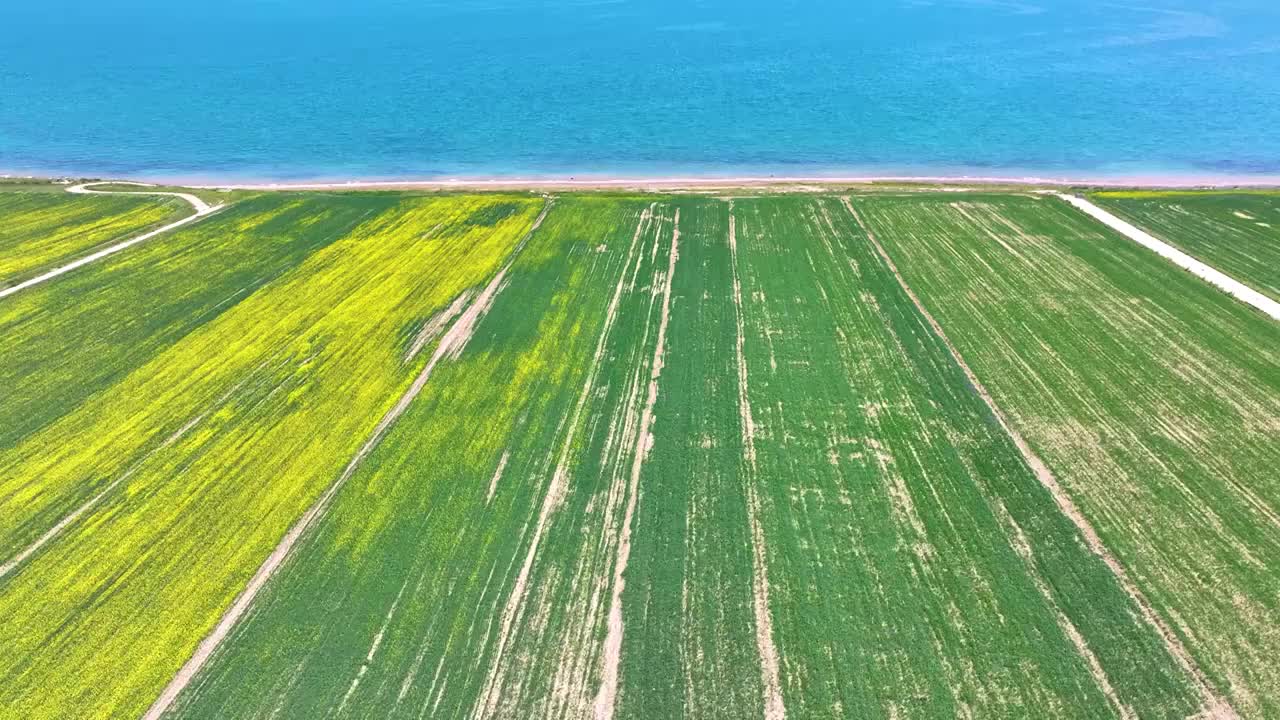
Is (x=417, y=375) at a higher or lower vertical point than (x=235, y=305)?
lower

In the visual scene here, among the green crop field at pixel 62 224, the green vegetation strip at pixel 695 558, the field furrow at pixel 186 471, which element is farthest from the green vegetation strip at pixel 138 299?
the green vegetation strip at pixel 695 558

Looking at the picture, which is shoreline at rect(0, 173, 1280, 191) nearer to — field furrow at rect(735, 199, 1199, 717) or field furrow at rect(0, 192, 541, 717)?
field furrow at rect(0, 192, 541, 717)

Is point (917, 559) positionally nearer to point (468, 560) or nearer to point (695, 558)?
point (695, 558)

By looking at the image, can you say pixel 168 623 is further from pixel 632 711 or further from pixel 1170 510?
pixel 1170 510

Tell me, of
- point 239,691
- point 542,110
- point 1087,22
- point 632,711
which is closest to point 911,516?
point 632,711

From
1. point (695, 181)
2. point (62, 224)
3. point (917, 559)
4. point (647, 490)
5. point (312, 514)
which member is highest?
point (695, 181)

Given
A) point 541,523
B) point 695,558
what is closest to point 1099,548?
point 695,558
